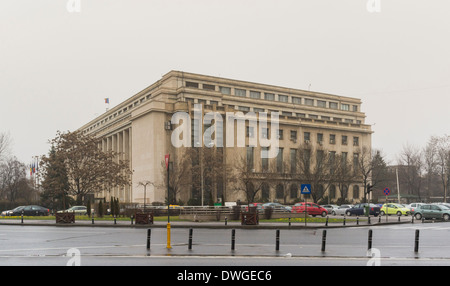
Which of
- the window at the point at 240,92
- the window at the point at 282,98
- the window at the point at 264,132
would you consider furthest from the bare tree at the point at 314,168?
the window at the point at 282,98

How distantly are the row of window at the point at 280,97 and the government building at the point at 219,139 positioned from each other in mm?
Result: 231

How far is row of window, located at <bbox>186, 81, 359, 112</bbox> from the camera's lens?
324 ft

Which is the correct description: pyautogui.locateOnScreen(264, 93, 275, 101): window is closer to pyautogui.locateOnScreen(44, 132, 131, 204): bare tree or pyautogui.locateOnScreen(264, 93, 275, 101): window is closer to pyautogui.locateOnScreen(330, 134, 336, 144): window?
pyautogui.locateOnScreen(330, 134, 336, 144): window

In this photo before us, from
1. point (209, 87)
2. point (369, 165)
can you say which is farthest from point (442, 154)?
A: point (209, 87)

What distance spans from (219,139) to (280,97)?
31.3 metres

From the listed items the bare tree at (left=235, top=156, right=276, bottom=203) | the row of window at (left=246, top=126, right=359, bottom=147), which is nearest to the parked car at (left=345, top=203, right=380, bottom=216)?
the bare tree at (left=235, top=156, right=276, bottom=203)

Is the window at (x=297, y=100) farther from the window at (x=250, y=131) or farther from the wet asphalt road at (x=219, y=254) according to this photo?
the wet asphalt road at (x=219, y=254)

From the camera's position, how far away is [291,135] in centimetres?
9931

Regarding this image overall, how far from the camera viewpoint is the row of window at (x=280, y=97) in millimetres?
98625

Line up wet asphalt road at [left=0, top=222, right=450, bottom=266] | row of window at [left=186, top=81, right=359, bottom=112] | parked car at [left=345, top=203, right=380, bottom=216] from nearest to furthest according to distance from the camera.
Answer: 1. wet asphalt road at [left=0, top=222, right=450, bottom=266]
2. parked car at [left=345, top=203, right=380, bottom=216]
3. row of window at [left=186, top=81, right=359, bottom=112]

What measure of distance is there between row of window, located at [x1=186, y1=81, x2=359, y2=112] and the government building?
23 centimetres

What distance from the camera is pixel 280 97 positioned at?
11062cm

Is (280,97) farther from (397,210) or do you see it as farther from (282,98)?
(397,210)
